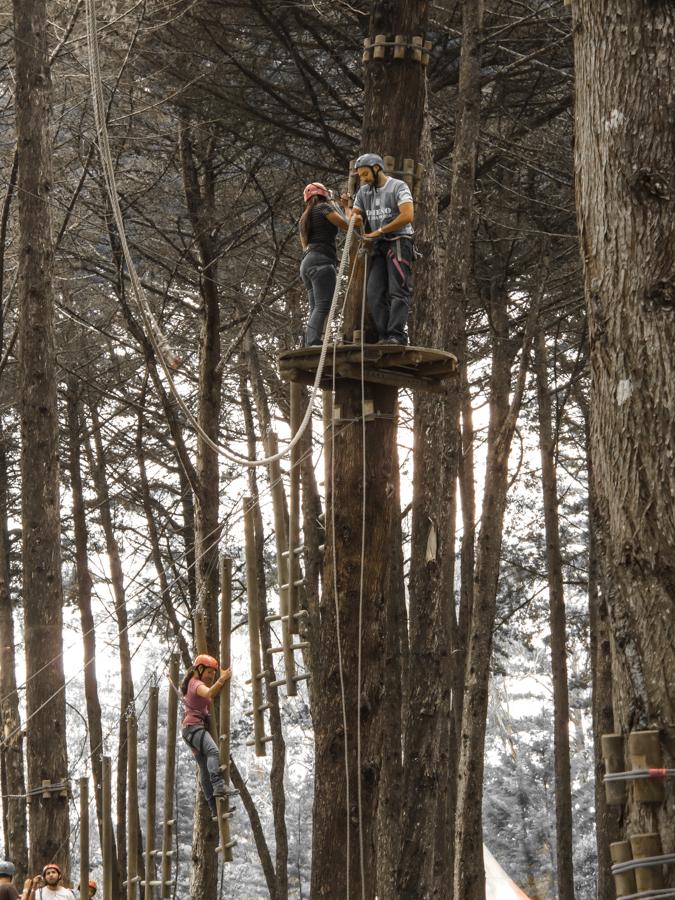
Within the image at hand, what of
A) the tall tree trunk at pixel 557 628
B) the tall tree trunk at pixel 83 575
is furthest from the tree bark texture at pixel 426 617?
the tall tree trunk at pixel 83 575

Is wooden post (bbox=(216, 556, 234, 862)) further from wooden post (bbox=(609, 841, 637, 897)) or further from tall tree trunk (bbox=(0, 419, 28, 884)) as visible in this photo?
wooden post (bbox=(609, 841, 637, 897))

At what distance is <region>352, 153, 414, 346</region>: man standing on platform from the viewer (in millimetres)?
7098

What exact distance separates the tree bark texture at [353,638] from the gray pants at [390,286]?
0.10m

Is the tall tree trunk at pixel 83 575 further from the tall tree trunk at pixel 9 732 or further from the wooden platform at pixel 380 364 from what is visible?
the wooden platform at pixel 380 364

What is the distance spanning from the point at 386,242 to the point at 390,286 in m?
0.29

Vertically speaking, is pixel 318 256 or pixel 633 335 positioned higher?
pixel 318 256

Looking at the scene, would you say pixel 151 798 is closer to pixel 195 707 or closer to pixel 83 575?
pixel 195 707

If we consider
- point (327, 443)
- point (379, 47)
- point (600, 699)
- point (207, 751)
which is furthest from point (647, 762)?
point (600, 699)

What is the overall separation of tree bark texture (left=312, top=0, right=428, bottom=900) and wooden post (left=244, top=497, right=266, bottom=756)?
1029 mm

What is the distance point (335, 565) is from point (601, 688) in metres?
9.14

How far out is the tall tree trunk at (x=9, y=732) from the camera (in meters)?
13.7

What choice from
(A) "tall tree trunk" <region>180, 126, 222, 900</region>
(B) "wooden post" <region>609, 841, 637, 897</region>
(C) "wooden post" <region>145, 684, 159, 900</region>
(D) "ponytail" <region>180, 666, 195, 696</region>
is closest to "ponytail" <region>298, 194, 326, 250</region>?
(D) "ponytail" <region>180, 666, 195, 696</region>

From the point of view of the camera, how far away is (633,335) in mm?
3635

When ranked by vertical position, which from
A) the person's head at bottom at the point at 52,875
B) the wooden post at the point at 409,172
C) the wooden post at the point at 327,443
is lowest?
the person's head at bottom at the point at 52,875
